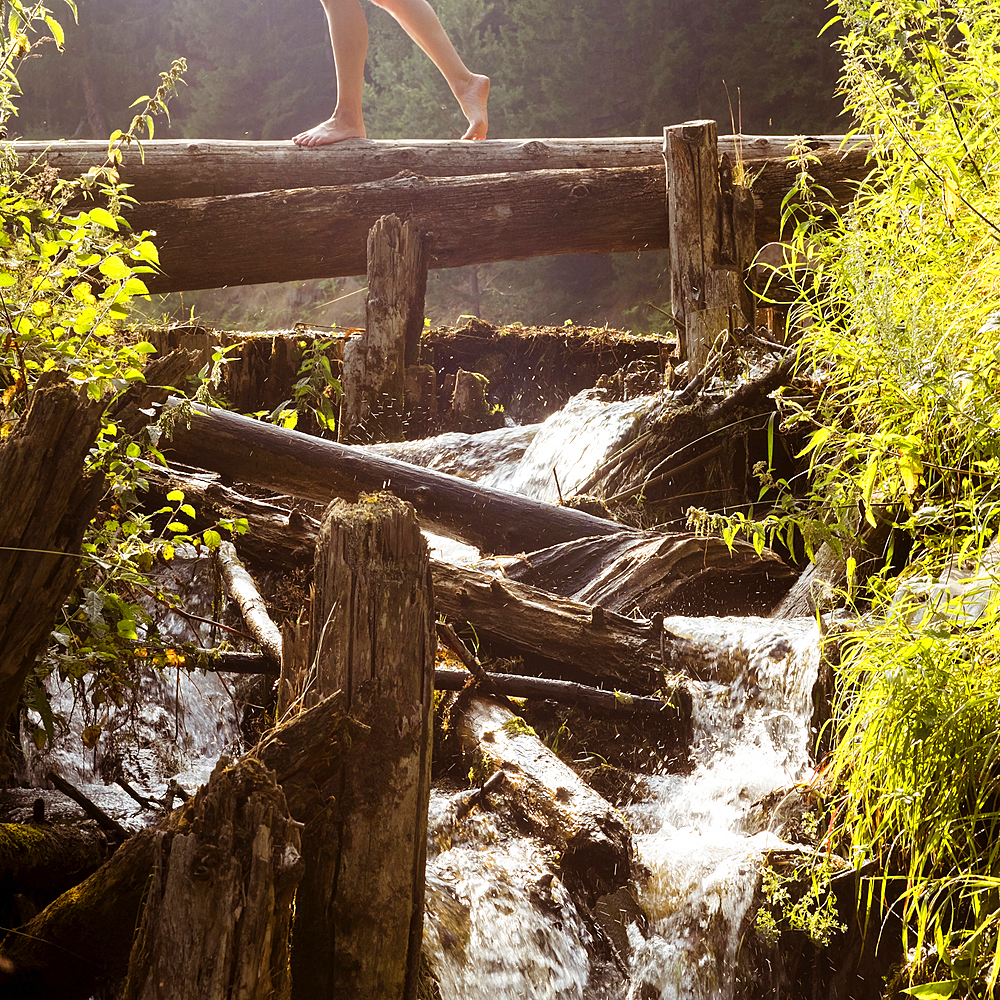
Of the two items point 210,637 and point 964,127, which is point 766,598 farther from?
point 210,637

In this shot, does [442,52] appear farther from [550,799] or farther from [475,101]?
[550,799]

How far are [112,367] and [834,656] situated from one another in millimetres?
2348

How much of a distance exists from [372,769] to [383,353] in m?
4.44

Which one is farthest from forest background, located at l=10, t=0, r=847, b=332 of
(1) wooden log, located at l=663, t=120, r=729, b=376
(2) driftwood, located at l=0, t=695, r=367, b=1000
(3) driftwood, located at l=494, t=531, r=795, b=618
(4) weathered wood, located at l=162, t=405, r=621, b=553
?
(2) driftwood, located at l=0, t=695, r=367, b=1000

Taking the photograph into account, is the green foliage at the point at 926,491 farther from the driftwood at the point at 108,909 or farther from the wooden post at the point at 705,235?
the wooden post at the point at 705,235

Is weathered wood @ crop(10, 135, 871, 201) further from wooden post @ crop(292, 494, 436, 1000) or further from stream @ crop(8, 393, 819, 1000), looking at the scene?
wooden post @ crop(292, 494, 436, 1000)

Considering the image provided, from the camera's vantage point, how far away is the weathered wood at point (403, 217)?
235 inches

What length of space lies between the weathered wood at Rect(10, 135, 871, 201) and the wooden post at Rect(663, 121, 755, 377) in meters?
1.28

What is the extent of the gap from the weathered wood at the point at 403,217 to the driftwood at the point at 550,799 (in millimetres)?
3907

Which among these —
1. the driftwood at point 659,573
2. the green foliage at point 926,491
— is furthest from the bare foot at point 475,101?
the driftwood at point 659,573

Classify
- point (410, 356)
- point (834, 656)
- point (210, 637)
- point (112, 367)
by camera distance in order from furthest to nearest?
point (410, 356) → point (210, 637) → point (834, 656) → point (112, 367)

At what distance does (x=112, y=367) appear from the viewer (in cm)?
238

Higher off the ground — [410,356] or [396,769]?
[410,356]

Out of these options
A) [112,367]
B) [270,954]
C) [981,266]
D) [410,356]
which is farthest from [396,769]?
[410,356]
